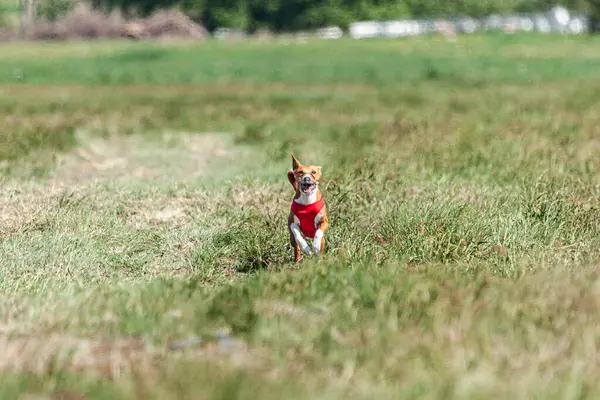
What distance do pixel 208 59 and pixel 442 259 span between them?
2792 cm

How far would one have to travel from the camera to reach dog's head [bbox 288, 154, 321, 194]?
224 inches

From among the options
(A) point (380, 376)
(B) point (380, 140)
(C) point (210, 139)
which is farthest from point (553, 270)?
(C) point (210, 139)

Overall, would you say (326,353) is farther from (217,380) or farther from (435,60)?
(435,60)

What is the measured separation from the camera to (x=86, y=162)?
11617 millimetres

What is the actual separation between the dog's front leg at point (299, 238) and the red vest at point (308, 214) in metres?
0.04

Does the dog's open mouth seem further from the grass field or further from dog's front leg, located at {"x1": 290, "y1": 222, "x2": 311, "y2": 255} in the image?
the grass field

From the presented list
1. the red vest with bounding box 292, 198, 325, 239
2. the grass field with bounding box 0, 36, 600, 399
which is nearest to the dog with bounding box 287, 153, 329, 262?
the red vest with bounding box 292, 198, 325, 239

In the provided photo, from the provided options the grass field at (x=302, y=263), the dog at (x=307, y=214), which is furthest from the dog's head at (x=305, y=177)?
the grass field at (x=302, y=263)

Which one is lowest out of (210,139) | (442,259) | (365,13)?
(365,13)

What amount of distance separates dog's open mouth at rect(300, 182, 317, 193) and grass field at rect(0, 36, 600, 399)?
0.47 meters

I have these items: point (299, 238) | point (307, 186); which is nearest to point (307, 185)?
point (307, 186)

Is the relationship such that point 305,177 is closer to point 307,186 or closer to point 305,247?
point 307,186

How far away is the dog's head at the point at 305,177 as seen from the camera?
5.68 meters

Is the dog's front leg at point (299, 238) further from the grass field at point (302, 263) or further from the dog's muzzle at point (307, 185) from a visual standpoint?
the dog's muzzle at point (307, 185)
